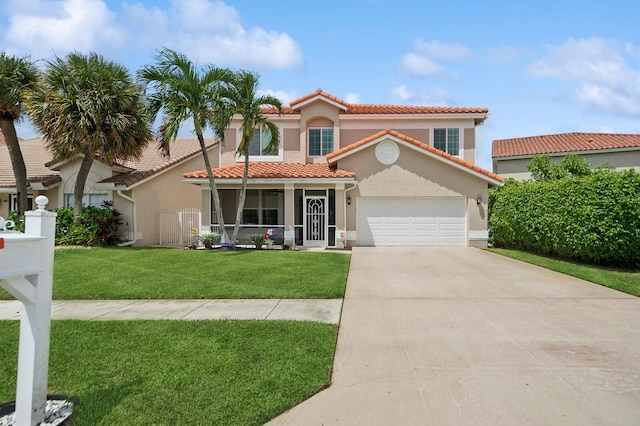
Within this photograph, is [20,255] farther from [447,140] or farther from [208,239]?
[447,140]

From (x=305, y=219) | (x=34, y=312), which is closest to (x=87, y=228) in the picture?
(x=305, y=219)

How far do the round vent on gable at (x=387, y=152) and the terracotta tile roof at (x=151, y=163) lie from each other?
28.3 feet

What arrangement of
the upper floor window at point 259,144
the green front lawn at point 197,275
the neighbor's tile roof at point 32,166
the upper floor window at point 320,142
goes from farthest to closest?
the upper floor window at point 320,142
the upper floor window at point 259,144
the neighbor's tile roof at point 32,166
the green front lawn at point 197,275

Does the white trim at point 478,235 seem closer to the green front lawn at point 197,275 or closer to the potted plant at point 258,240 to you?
the green front lawn at point 197,275

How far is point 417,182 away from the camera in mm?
17594

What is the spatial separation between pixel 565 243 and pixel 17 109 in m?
21.4

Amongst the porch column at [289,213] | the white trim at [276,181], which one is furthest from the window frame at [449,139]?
the porch column at [289,213]

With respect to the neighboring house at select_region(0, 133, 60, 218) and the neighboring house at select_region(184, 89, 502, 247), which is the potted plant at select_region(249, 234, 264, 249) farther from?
the neighboring house at select_region(0, 133, 60, 218)

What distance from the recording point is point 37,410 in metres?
3.52

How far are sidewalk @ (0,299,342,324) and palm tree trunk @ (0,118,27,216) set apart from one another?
38.4 feet

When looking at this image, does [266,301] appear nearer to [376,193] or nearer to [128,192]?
[376,193]

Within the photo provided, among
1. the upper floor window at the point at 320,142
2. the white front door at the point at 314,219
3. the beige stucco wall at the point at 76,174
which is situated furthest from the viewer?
the upper floor window at the point at 320,142

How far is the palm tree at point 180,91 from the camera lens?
14.5 metres

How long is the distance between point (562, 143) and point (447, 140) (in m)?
12.6
